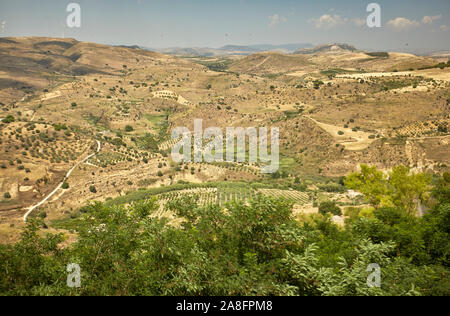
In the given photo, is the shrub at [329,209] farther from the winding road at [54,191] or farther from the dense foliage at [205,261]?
the winding road at [54,191]

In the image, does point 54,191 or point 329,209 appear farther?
point 54,191

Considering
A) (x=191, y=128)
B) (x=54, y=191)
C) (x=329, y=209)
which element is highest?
(x=191, y=128)

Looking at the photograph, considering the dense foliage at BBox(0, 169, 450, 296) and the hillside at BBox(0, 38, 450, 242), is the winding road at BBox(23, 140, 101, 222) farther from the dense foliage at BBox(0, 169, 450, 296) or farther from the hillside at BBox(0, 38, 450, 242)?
the dense foliage at BBox(0, 169, 450, 296)

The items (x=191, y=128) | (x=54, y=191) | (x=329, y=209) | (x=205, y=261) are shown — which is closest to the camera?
(x=205, y=261)

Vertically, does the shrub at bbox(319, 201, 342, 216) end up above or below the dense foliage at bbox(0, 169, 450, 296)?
below

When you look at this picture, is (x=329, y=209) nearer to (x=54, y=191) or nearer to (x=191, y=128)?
(x=54, y=191)

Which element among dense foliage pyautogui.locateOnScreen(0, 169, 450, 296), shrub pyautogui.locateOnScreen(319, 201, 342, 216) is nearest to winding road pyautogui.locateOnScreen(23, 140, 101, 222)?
dense foliage pyautogui.locateOnScreen(0, 169, 450, 296)

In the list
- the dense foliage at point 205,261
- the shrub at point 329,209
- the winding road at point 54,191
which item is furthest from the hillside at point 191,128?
the dense foliage at point 205,261

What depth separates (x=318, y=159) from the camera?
67125mm

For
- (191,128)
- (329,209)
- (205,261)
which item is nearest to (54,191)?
(329,209)

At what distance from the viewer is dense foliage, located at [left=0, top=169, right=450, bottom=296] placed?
8773mm

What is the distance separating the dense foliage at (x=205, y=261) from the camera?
8.77 metres

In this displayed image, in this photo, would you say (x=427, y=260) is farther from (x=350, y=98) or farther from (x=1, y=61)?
(x=1, y=61)

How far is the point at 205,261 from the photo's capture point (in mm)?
9586
